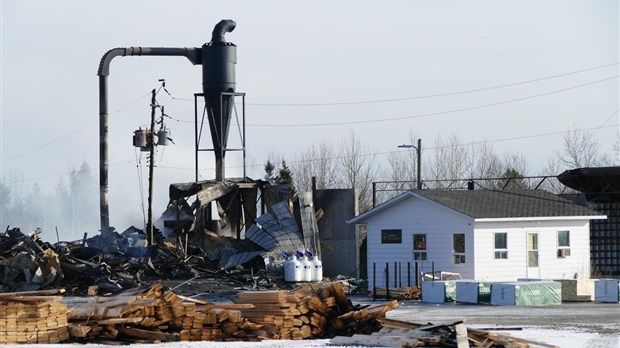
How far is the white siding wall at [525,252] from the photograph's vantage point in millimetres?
41500

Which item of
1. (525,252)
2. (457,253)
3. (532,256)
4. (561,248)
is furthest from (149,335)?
(561,248)

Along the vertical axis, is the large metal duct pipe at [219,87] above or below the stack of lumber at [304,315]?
above

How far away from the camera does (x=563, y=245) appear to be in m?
43.5

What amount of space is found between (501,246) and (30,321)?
21.3m

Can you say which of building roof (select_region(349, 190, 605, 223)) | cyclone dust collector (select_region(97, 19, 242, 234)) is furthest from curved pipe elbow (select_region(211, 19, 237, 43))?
building roof (select_region(349, 190, 605, 223))

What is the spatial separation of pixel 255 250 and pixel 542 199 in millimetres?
11653

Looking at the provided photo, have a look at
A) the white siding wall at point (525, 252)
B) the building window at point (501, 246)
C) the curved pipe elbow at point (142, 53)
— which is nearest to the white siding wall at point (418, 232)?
the white siding wall at point (525, 252)

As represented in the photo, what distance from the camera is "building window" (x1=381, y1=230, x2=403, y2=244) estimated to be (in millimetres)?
43209

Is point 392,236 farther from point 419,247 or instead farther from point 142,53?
point 142,53

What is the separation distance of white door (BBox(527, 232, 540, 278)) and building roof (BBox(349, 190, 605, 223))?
32.3 inches

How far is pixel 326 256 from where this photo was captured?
169ft

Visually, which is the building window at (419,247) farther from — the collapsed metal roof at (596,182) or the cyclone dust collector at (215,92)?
the cyclone dust collector at (215,92)

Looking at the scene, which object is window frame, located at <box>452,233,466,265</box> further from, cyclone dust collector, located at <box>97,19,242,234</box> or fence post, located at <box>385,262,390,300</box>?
cyclone dust collector, located at <box>97,19,242,234</box>

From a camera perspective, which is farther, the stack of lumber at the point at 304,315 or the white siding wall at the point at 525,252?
the white siding wall at the point at 525,252
